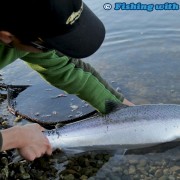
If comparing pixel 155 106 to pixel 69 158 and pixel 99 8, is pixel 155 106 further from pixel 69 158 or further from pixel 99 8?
pixel 99 8

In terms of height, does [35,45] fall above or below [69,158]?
above

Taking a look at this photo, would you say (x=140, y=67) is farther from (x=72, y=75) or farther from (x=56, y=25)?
(x=56, y=25)

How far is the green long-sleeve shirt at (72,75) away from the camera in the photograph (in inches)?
119

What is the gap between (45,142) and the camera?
2.89 meters

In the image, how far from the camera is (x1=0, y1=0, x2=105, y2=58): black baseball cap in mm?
1874

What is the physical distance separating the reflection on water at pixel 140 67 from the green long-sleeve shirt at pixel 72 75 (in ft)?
1.88

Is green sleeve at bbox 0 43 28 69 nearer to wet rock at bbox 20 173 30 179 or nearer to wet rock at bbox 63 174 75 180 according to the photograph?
wet rock at bbox 20 173 30 179

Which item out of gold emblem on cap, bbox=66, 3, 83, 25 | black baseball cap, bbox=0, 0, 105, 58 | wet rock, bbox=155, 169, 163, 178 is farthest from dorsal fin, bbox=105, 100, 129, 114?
gold emblem on cap, bbox=66, 3, 83, 25

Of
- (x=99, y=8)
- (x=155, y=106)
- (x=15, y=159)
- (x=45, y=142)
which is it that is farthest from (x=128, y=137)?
(x=99, y=8)

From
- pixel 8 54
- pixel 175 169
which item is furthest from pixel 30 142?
pixel 175 169

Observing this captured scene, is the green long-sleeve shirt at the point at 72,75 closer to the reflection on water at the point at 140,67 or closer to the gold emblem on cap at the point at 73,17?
the reflection on water at the point at 140,67

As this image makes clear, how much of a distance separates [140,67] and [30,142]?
8.68 feet

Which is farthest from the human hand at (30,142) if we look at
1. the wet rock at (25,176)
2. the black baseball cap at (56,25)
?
the black baseball cap at (56,25)

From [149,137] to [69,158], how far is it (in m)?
0.73
